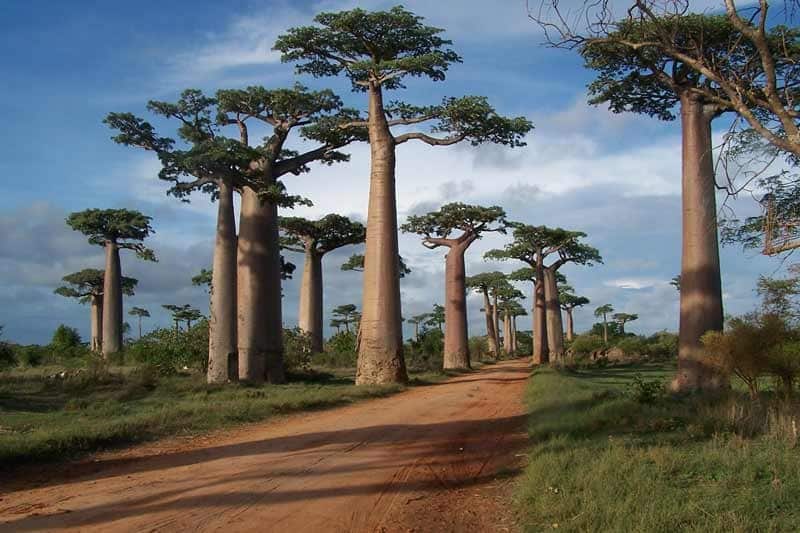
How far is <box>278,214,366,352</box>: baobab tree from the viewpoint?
27.5m

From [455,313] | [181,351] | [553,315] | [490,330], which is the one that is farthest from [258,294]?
[490,330]

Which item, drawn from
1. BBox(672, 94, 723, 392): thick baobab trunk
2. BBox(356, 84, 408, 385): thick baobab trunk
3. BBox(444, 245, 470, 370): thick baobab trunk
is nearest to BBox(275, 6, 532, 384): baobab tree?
BBox(356, 84, 408, 385): thick baobab trunk

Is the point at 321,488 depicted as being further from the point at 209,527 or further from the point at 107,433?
the point at 107,433

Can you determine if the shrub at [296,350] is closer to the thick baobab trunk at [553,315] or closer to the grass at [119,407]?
the grass at [119,407]

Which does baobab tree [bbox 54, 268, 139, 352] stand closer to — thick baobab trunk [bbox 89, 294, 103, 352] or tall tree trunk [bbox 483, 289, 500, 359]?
thick baobab trunk [bbox 89, 294, 103, 352]

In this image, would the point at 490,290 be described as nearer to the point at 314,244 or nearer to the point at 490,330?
the point at 490,330

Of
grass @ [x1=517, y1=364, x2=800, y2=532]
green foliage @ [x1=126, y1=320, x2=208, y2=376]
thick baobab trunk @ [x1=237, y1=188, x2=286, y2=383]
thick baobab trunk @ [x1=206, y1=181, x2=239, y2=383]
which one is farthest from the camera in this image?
green foliage @ [x1=126, y1=320, x2=208, y2=376]

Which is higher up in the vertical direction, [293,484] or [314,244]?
[314,244]

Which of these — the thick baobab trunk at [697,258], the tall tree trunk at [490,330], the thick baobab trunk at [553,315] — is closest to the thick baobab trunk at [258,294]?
the thick baobab trunk at [697,258]

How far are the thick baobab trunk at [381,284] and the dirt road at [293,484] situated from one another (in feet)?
20.7

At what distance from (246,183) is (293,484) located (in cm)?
1120

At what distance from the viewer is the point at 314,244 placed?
2847 centimetres

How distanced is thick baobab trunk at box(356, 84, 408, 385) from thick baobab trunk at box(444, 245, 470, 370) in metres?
10.7

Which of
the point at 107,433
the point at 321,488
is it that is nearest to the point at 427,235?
the point at 107,433
